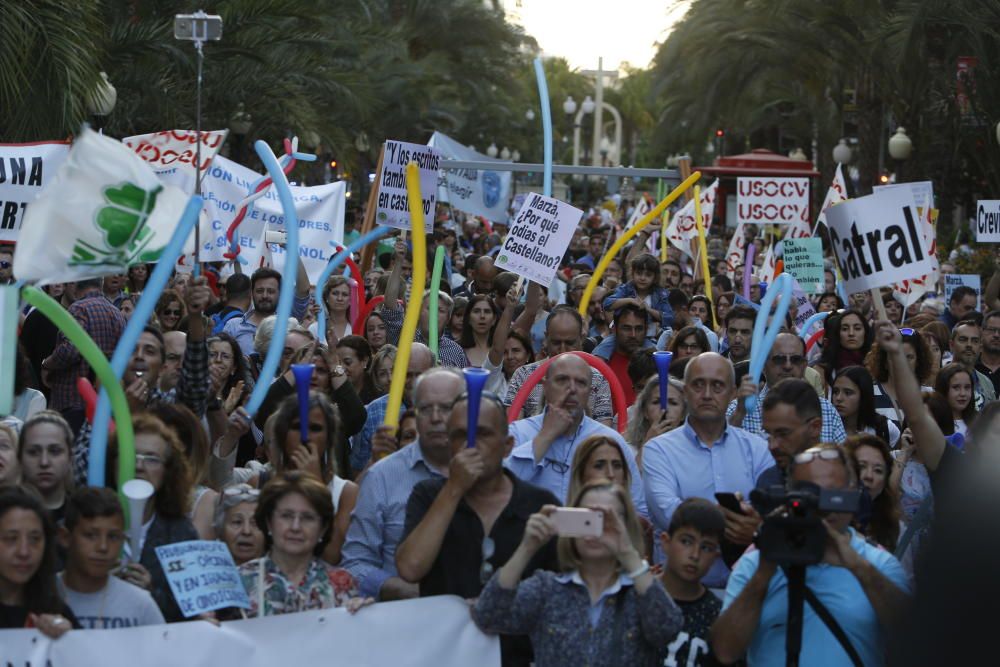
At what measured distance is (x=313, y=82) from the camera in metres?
24.1

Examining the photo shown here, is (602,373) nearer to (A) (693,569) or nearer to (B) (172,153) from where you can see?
(A) (693,569)

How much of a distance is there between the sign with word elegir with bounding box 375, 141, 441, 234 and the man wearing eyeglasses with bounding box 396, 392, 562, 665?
4036 millimetres

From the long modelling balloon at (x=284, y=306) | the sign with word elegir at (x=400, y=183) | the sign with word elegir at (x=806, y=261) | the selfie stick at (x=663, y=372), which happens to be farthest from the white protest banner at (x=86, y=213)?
the sign with word elegir at (x=806, y=261)

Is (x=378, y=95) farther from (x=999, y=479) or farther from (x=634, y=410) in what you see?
(x=999, y=479)

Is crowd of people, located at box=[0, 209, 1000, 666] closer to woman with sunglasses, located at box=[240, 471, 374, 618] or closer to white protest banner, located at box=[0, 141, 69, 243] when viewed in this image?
woman with sunglasses, located at box=[240, 471, 374, 618]

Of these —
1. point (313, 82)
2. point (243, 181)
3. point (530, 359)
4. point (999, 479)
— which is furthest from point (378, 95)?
point (999, 479)

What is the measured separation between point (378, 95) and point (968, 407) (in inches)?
1049

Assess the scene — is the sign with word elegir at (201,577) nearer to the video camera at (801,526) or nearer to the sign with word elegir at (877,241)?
the video camera at (801,526)

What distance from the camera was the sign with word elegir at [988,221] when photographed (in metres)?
15.2

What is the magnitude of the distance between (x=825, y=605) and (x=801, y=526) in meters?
0.34

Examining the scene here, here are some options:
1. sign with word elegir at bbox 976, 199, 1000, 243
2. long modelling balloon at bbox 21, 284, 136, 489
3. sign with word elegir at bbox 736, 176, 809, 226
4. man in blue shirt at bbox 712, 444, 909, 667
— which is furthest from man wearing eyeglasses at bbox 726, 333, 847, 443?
sign with word elegir at bbox 736, 176, 809, 226

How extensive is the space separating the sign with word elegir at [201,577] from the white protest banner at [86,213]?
1001 millimetres

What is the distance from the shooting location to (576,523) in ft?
15.4

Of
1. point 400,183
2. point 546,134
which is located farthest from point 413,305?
point 546,134
